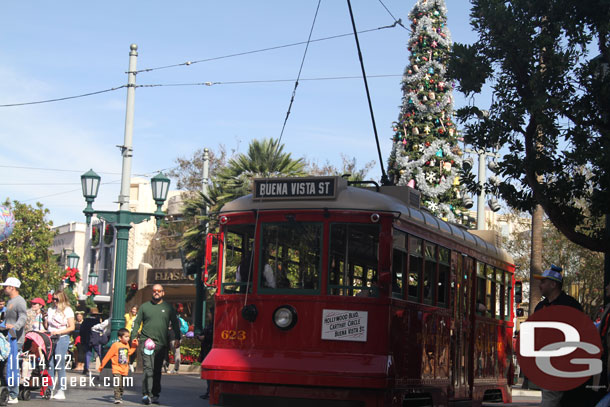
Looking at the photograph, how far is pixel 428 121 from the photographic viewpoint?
25156 millimetres

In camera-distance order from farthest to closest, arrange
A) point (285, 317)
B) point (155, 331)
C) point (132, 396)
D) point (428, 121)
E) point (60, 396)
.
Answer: point (428, 121), point (132, 396), point (60, 396), point (155, 331), point (285, 317)

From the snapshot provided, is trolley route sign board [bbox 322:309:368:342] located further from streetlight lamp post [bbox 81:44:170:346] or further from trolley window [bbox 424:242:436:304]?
streetlight lamp post [bbox 81:44:170:346]

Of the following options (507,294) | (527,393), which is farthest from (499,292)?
(527,393)

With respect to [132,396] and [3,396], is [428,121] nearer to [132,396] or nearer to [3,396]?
[132,396]

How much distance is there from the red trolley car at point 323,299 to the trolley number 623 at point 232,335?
0.01 metres

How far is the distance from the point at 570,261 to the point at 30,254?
94.7 ft

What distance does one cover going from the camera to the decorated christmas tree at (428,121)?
2500 centimetres

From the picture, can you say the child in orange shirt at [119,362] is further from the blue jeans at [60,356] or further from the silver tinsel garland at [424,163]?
the silver tinsel garland at [424,163]

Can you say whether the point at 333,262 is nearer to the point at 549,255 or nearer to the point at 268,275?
the point at 268,275


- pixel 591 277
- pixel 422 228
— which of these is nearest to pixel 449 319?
pixel 422 228

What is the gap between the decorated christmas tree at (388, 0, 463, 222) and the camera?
25000mm

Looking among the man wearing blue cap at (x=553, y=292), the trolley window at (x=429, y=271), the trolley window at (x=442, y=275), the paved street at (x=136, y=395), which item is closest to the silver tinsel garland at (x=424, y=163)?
the paved street at (x=136, y=395)

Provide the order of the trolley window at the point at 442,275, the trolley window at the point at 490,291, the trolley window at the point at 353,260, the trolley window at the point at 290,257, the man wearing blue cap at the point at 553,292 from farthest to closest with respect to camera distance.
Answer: the trolley window at the point at 490,291, the trolley window at the point at 442,275, the trolley window at the point at 290,257, the trolley window at the point at 353,260, the man wearing blue cap at the point at 553,292

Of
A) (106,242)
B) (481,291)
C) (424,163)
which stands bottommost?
(481,291)
